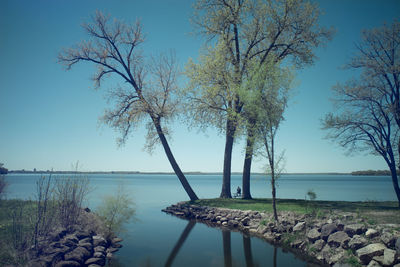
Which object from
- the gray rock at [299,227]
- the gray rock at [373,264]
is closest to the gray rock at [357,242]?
the gray rock at [373,264]

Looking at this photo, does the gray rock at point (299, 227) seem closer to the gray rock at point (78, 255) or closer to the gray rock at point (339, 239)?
the gray rock at point (339, 239)

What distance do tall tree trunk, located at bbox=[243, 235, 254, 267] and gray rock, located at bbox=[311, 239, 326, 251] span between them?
8.12 feet

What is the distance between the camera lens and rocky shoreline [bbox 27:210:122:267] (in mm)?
7717

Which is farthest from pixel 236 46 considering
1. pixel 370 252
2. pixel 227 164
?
pixel 370 252

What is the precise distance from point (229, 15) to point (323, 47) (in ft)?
25.7

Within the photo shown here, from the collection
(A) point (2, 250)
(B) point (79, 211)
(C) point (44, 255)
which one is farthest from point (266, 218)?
(A) point (2, 250)

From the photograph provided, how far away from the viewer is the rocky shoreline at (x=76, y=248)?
7.72 m

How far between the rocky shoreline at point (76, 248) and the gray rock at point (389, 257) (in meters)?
8.83

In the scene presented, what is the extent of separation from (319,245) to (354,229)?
142 cm

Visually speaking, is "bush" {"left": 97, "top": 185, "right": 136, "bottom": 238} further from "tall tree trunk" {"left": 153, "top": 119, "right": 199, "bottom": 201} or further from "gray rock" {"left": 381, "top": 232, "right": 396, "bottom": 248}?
"gray rock" {"left": 381, "top": 232, "right": 396, "bottom": 248}

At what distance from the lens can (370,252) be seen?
7.60 m

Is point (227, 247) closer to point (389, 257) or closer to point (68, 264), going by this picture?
point (389, 257)

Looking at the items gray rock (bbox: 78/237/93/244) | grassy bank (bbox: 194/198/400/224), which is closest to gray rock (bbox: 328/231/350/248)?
grassy bank (bbox: 194/198/400/224)

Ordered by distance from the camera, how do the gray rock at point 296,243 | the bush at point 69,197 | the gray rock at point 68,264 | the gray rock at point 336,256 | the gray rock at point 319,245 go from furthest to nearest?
the gray rock at point 296,243 → the bush at point 69,197 → the gray rock at point 319,245 → the gray rock at point 336,256 → the gray rock at point 68,264
